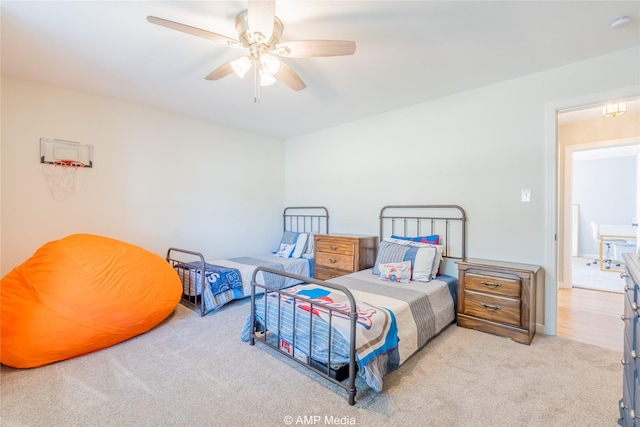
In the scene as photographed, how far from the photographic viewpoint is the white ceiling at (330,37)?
1.85 meters

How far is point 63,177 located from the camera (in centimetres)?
305

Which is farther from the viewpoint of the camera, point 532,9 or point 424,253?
point 424,253

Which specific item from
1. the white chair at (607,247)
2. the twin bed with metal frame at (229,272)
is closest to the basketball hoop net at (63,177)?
the twin bed with metal frame at (229,272)

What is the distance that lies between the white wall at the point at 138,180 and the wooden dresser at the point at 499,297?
322 centimetres

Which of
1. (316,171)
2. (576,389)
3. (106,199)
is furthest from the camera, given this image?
(316,171)

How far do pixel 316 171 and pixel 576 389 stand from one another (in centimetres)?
380

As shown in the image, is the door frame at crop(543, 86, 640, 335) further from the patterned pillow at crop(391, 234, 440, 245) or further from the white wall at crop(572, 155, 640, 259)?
the white wall at crop(572, 155, 640, 259)

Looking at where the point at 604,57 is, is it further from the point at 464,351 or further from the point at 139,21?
the point at 139,21

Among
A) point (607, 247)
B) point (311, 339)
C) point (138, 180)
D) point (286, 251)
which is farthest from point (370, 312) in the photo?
point (607, 247)

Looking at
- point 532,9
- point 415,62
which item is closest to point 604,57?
point 532,9

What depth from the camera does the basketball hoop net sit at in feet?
9.79

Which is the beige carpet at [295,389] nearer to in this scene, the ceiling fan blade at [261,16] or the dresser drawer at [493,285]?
the dresser drawer at [493,285]

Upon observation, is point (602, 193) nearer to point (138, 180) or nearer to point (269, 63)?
point (269, 63)

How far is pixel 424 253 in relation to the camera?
9.91 ft
